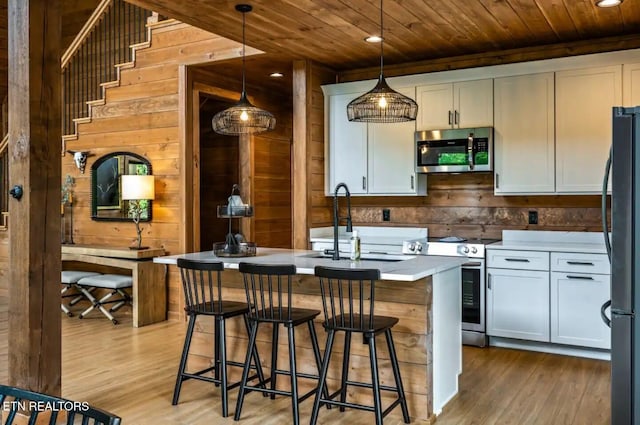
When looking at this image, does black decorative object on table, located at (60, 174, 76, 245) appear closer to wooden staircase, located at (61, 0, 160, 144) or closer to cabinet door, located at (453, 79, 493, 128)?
wooden staircase, located at (61, 0, 160, 144)

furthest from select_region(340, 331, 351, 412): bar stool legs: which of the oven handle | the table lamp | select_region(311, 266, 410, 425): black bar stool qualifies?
the table lamp

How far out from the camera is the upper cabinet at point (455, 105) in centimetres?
517

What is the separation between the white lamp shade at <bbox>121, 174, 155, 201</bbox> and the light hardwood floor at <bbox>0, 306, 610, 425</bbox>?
1506 mm

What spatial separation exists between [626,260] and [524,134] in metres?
2.75

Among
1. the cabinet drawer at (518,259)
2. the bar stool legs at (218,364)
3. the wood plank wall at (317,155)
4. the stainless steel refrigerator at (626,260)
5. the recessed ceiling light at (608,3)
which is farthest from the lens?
the wood plank wall at (317,155)

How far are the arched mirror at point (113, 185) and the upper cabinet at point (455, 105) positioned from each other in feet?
9.72

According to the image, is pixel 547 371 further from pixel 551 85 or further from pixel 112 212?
pixel 112 212

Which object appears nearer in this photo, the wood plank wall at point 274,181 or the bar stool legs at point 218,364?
the bar stool legs at point 218,364

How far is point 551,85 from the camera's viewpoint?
4898 mm

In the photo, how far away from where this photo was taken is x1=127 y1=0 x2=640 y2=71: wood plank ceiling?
4137 millimetres

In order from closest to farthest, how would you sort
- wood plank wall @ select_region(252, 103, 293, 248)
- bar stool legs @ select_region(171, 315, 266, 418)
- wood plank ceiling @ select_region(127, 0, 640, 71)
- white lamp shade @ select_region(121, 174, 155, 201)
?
bar stool legs @ select_region(171, 315, 266, 418)
wood plank ceiling @ select_region(127, 0, 640, 71)
white lamp shade @ select_region(121, 174, 155, 201)
wood plank wall @ select_region(252, 103, 293, 248)

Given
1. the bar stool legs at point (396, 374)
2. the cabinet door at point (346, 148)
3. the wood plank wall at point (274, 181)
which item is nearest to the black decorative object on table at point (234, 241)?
the bar stool legs at point (396, 374)

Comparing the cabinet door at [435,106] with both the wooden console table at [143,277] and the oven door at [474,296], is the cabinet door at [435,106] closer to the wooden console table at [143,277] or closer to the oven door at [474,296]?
the oven door at [474,296]

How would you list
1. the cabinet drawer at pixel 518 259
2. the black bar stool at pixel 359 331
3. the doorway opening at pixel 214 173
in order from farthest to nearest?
the doorway opening at pixel 214 173, the cabinet drawer at pixel 518 259, the black bar stool at pixel 359 331
